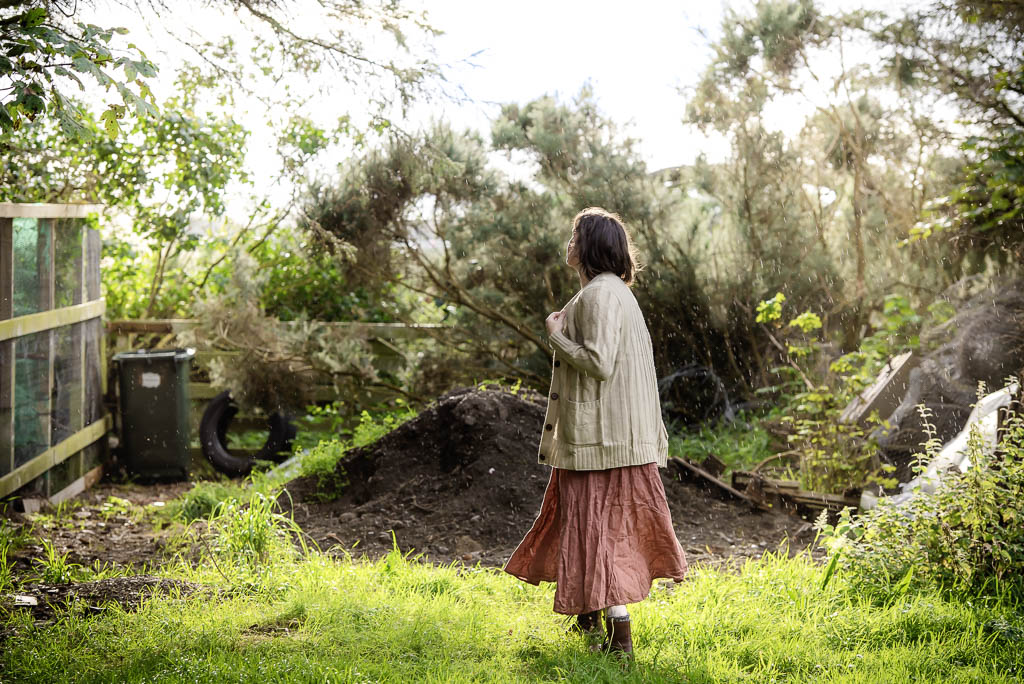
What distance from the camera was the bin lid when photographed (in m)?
7.63

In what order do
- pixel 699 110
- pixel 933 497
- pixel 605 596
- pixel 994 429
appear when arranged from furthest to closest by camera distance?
pixel 699 110 → pixel 994 429 → pixel 933 497 → pixel 605 596

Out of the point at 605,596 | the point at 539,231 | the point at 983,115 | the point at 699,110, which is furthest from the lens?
the point at 699,110

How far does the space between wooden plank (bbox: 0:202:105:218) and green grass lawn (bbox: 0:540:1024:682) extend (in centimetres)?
287

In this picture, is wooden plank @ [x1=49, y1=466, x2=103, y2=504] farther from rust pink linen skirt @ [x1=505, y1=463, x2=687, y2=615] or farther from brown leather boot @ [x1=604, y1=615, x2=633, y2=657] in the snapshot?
brown leather boot @ [x1=604, y1=615, x2=633, y2=657]

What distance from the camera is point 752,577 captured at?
4355 millimetres

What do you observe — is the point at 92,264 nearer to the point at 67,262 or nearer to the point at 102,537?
the point at 67,262

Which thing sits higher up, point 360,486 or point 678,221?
point 678,221

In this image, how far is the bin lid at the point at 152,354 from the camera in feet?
25.0

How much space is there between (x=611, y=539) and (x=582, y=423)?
0.47m

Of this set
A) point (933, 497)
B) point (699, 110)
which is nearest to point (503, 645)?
point (933, 497)

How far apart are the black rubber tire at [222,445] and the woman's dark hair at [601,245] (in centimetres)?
544

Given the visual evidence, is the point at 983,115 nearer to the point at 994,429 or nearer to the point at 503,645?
the point at 994,429

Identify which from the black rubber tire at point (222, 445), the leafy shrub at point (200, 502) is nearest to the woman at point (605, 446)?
the leafy shrub at point (200, 502)

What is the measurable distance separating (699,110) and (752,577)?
5986 millimetres
